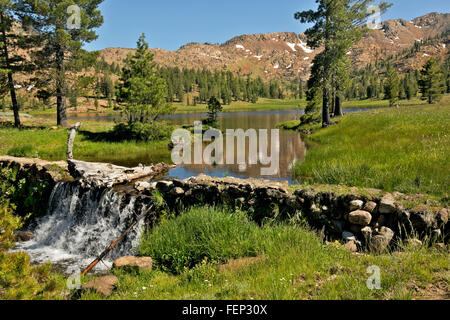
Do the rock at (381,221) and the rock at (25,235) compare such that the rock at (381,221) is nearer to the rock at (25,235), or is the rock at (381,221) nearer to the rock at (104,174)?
the rock at (104,174)

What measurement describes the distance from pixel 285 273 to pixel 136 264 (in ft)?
11.8

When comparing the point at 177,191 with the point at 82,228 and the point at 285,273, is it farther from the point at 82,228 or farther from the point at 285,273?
the point at 285,273

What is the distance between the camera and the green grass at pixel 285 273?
167 inches

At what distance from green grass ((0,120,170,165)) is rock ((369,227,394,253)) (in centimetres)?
1700

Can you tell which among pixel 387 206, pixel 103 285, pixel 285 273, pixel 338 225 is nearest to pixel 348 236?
pixel 338 225

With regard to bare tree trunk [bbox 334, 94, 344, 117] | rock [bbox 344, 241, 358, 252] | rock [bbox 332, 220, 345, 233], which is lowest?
rock [bbox 344, 241, 358, 252]

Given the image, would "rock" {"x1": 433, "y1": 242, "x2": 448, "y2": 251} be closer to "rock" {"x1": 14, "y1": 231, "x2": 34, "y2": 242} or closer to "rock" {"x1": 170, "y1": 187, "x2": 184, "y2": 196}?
"rock" {"x1": 170, "y1": 187, "x2": 184, "y2": 196}

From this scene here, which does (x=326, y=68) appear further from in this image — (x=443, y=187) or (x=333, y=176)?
(x=443, y=187)

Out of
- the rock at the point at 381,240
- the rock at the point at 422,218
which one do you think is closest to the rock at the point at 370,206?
the rock at the point at 381,240

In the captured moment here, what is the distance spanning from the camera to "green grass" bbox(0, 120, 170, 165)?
22.2m

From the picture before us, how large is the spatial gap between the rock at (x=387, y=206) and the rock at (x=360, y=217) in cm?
32

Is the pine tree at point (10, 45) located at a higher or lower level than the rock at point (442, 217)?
higher

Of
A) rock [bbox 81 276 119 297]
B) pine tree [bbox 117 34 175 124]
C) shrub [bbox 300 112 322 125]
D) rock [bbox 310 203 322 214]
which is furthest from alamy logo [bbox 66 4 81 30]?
shrub [bbox 300 112 322 125]
